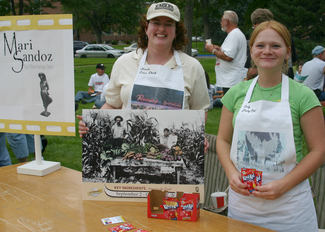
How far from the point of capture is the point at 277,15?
14.7m

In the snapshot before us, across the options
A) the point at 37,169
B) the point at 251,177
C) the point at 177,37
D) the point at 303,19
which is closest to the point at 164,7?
the point at 177,37

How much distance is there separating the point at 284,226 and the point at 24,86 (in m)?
2.05

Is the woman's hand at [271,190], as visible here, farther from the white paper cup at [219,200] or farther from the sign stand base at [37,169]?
the sign stand base at [37,169]

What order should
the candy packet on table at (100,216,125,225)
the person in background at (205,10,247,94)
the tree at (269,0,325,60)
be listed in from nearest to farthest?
1. the candy packet on table at (100,216,125,225)
2. the person in background at (205,10,247,94)
3. the tree at (269,0,325,60)

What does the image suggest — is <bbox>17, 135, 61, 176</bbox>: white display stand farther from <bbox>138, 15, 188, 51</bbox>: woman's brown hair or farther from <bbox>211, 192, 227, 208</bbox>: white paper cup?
<bbox>211, 192, 227, 208</bbox>: white paper cup

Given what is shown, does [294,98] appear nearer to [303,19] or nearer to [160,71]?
[160,71]

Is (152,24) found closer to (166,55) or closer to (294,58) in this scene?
(166,55)

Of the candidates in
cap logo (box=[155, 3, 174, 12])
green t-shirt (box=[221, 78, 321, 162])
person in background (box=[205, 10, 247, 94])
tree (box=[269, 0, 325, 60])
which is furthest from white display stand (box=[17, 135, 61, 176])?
tree (box=[269, 0, 325, 60])

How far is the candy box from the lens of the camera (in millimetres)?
1691

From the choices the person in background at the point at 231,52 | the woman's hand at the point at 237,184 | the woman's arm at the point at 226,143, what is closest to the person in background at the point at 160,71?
the woman's arm at the point at 226,143

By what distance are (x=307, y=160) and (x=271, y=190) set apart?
254 millimetres

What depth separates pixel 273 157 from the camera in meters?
1.65

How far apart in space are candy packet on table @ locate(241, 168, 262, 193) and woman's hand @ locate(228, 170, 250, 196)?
0.02m

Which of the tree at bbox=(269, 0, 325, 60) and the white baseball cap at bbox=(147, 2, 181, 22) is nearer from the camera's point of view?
the white baseball cap at bbox=(147, 2, 181, 22)
